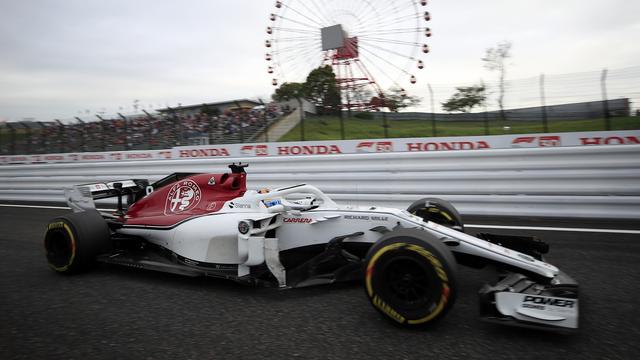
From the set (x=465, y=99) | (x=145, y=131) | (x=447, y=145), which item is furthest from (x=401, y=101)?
(x=145, y=131)

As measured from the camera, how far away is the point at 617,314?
289 cm

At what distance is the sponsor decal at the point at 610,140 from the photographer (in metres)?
6.01

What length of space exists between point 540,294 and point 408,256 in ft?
2.77

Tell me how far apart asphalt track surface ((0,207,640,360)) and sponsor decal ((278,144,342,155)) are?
202 inches

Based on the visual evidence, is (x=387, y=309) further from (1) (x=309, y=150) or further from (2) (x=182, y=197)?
(1) (x=309, y=150)

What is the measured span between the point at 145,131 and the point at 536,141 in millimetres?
10082

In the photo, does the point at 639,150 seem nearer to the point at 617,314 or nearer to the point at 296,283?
the point at 617,314

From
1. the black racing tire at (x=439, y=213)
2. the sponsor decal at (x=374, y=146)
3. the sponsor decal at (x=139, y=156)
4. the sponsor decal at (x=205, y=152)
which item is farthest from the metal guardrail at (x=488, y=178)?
the sponsor decal at (x=139, y=156)

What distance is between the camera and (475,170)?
6574 millimetres

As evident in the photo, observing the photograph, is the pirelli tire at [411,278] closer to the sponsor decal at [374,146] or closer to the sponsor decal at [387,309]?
the sponsor decal at [387,309]

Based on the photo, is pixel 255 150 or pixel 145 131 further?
pixel 145 131

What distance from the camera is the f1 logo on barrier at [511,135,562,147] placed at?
6.75 meters

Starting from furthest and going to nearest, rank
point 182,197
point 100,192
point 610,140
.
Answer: point 610,140
point 100,192
point 182,197

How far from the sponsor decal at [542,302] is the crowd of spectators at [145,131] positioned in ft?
31.5
